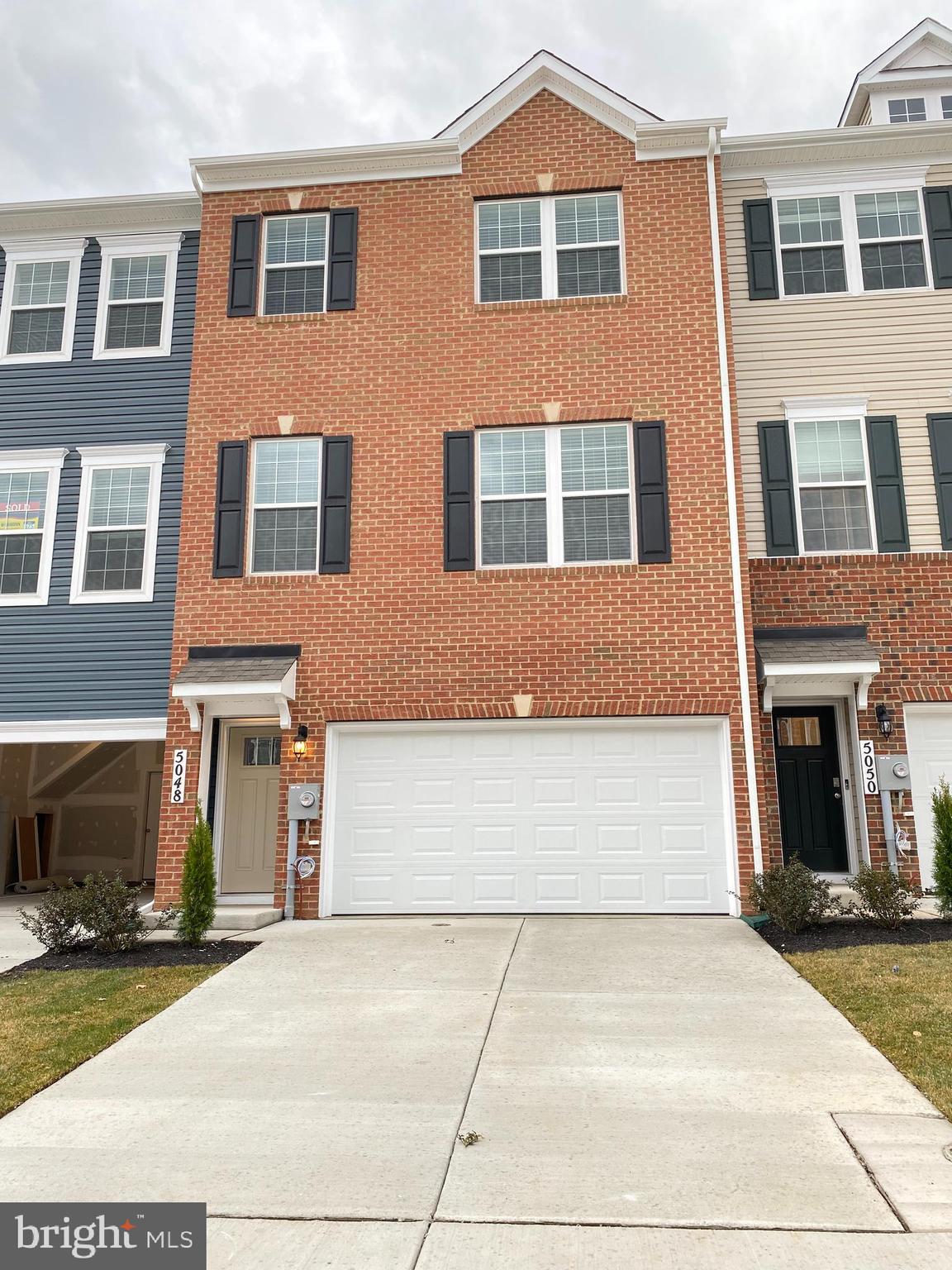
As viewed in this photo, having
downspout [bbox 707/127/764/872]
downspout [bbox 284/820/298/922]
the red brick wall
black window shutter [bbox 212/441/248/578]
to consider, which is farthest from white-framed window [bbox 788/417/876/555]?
downspout [bbox 284/820/298/922]

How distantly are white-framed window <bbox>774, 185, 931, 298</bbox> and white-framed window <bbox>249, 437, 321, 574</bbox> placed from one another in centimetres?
650

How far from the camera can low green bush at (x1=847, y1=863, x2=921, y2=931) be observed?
8297 mm

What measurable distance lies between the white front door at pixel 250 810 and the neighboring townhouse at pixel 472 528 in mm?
32

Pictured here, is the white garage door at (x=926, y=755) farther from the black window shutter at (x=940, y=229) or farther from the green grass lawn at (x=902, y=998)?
the black window shutter at (x=940, y=229)

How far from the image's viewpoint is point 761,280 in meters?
12.1

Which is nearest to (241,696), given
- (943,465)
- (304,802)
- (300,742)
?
(300,742)

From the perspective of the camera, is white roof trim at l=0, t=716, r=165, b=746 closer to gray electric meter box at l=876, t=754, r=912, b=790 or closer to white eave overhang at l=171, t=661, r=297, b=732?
white eave overhang at l=171, t=661, r=297, b=732

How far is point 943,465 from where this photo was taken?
37.3ft

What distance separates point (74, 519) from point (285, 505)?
2889 millimetres

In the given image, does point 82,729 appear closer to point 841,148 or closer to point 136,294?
point 136,294

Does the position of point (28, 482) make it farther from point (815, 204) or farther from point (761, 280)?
point (815, 204)

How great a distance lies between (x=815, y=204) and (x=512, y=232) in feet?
13.2

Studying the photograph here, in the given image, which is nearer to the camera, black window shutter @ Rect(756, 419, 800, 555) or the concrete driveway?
the concrete driveway

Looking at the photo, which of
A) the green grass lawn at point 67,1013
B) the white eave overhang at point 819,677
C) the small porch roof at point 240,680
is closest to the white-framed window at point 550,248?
the white eave overhang at point 819,677
